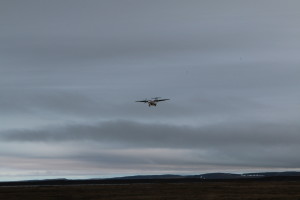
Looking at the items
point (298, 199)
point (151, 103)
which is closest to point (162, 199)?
point (298, 199)

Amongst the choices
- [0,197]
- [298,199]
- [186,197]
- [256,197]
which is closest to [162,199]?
[186,197]

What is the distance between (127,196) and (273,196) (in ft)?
101

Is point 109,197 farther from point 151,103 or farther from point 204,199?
point 151,103

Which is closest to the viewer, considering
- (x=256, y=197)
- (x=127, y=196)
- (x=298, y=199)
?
(x=298, y=199)

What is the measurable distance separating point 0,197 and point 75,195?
54.2 feet

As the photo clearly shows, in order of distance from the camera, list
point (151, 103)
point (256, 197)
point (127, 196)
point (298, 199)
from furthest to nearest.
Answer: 1. point (151, 103)
2. point (127, 196)
3. point (256, 197)
4. point (298, 199)

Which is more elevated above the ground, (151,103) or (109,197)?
(151,103)

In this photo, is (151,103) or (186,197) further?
(151,103)

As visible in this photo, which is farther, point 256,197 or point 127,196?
point 127,196

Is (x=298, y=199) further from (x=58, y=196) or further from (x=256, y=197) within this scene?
(x=58, y=196)

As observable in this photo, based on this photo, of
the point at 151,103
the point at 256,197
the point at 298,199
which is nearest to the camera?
the point at 298,199

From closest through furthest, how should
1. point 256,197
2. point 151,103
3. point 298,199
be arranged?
point 298,199, point 256,197, point 151,103

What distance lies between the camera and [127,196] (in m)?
101

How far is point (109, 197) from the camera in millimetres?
99312
